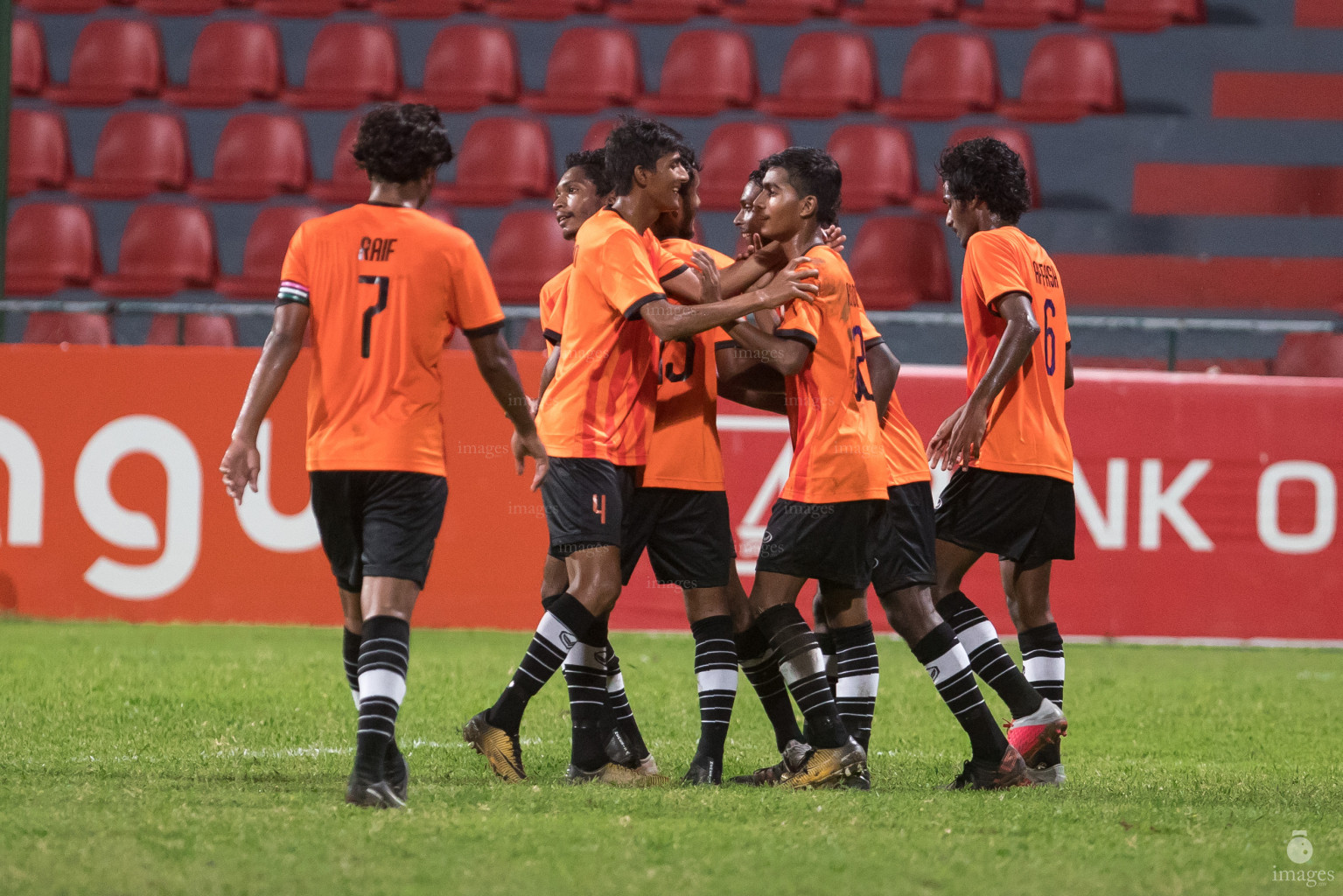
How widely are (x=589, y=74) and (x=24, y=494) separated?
655 cm

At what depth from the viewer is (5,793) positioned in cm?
435

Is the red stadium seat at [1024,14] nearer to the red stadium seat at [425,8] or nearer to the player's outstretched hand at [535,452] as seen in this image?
the red stadium seat at [425,8]

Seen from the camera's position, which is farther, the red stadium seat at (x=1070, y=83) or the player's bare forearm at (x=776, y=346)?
the red stadium seat at (x=1070, y=83)

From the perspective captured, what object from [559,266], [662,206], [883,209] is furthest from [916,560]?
[883,209]

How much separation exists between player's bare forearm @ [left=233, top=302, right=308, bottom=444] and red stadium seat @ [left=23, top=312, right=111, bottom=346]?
18.3 feet

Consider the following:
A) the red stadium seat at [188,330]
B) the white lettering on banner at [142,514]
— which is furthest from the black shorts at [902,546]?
the red stadium seat at [188,330]

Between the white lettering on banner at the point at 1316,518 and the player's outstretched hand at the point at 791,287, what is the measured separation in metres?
5.33

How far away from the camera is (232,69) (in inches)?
543

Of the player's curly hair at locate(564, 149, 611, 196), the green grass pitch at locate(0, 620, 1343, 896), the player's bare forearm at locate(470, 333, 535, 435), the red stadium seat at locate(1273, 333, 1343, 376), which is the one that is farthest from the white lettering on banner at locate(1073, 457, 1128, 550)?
the player's bare forearm at locate(470, 333, 535, 435)

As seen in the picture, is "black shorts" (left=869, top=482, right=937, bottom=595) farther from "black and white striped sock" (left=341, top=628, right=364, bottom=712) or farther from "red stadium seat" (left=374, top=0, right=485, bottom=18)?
"red stadium seat" (left=374, top=0, right=485, bottom=18)

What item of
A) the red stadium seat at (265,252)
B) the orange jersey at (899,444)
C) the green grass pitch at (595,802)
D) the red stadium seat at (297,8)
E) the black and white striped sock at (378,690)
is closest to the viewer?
the green grass pitch at (595,802)

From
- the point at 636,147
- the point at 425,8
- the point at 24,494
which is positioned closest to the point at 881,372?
the point at 636,147

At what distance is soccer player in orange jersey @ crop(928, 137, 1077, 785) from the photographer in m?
5.11

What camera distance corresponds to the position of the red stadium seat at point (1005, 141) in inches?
494
